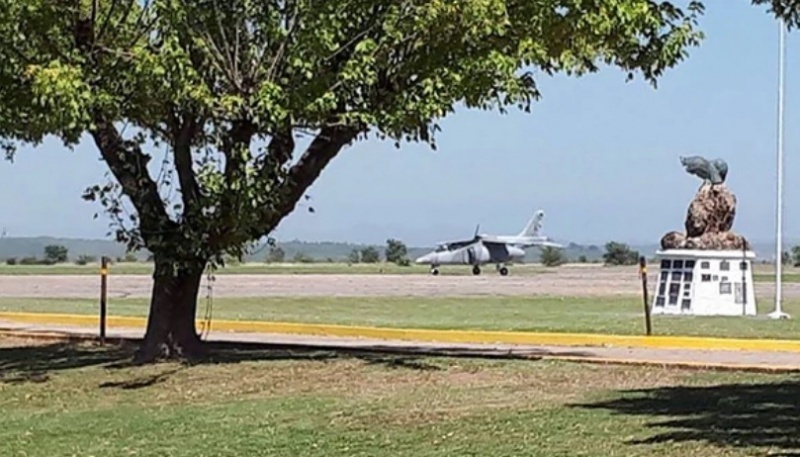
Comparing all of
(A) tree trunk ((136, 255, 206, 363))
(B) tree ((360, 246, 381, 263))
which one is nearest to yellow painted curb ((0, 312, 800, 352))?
(A) tree trunk ((136, 255, 206, 363))

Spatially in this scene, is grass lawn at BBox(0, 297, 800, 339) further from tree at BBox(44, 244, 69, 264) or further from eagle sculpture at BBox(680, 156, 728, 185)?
tree at BBox(44, 244, 69, 264)

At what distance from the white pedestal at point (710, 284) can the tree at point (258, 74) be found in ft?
44.9

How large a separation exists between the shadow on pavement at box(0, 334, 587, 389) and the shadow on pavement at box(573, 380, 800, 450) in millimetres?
3654

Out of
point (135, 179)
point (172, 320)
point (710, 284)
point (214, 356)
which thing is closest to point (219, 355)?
point (214, 356)

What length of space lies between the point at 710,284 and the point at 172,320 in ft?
50.9

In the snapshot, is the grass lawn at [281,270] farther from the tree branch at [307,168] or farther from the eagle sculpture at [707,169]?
the tree branch at [307,168]

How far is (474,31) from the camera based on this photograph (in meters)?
15.9

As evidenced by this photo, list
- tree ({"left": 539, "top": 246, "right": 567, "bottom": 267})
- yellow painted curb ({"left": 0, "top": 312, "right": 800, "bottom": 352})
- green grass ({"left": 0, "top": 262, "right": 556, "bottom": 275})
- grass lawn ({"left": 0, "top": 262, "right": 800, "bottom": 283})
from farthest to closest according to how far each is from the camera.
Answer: tree ({"left": 539, "top": 246, "right": 567, "bottom": 267})
green grass ({"left": 0, "top": 262, "right": 556, "bottom": 275})
grass lawn ({"left": 0, "top": 262, "right": 800, "bottom": 283})
yellow painted curb ({"left": 0, "top": 312, "right": 800, "bottom": 352})

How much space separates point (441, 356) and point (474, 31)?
469 cm

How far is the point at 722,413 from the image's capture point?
12742 mm

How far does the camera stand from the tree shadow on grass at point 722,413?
11.2 m

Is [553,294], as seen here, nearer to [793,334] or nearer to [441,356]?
[793,334]

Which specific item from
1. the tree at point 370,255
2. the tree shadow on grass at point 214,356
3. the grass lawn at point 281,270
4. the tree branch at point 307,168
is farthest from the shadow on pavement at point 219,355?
the tree at point 370,255

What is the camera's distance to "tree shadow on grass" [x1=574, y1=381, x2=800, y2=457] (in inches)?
439
